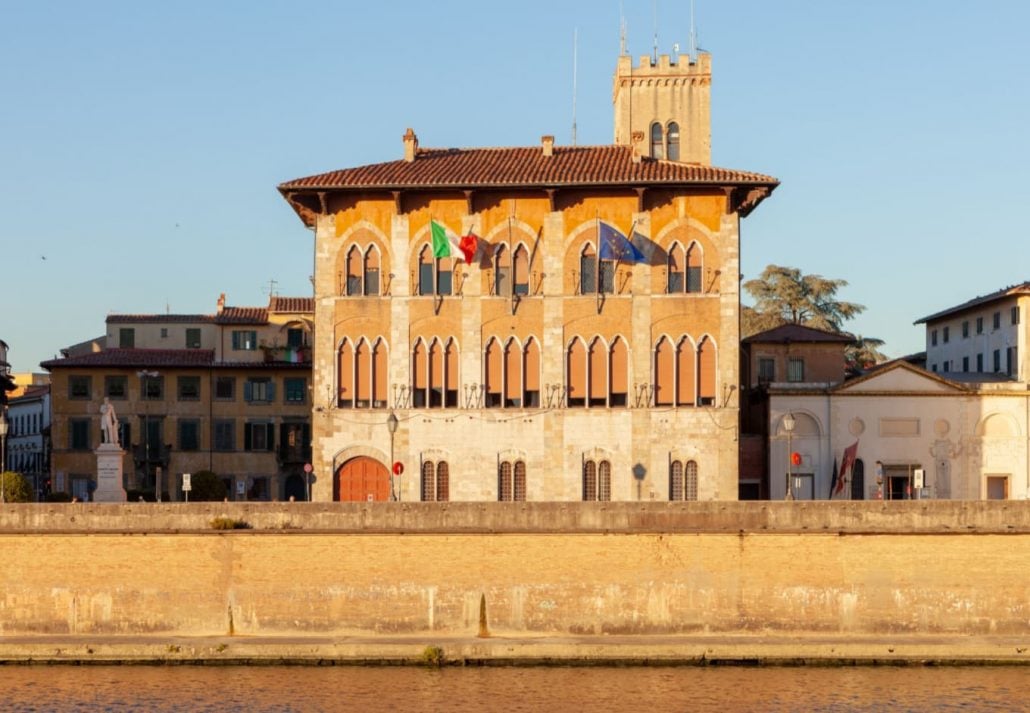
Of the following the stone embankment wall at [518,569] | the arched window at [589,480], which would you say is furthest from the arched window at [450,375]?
the stone embankment wall at [518,569]

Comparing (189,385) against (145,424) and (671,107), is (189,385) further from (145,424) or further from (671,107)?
(671,107)

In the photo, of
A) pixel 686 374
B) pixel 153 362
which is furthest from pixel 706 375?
pixel 153 362

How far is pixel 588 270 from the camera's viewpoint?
2061 inches

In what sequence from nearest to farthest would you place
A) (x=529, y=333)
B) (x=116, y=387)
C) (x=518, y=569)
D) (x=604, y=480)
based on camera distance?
(x=518, y=569), (x=604, y=480), (x=529, y=333), (x=116, y=387)

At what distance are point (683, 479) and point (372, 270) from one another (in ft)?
37.3

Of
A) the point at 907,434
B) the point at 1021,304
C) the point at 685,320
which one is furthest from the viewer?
the point at 1021,304

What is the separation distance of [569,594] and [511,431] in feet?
33.7

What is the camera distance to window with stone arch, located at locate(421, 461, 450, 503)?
52.4 metres

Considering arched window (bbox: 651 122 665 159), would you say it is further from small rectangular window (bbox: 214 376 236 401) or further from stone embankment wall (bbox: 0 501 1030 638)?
stone embankment wall (bbox: 0 501 1030 638)

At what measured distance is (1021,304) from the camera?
61188 millimetres

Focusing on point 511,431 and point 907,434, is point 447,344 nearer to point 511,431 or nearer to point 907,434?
point 511,431

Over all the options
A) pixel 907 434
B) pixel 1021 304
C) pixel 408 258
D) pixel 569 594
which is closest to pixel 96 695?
pixel 569 594

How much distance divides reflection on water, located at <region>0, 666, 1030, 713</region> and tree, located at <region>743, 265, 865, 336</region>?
48.7 metres

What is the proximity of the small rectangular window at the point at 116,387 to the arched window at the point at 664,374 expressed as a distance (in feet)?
96.1
